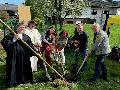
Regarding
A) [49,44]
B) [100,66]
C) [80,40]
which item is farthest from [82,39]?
[100,66]

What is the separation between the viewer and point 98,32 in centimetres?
1208

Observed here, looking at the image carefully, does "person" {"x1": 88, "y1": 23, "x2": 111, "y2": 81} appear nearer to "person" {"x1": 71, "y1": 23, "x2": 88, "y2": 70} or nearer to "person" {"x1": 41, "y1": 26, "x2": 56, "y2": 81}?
"person" {"x1": 71, "y1": 23, "x2": 88, "y2": 70}

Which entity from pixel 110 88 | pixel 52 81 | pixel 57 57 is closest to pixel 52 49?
pixel 57 57

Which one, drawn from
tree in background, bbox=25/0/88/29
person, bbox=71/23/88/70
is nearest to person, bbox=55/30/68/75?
person, bbox=71/23/88/70

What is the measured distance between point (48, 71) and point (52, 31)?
4.97ft

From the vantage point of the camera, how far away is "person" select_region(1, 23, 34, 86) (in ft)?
39.3

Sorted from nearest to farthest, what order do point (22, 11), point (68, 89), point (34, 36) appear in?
point (68, 89)
point (34, 36)
point (22, 11)

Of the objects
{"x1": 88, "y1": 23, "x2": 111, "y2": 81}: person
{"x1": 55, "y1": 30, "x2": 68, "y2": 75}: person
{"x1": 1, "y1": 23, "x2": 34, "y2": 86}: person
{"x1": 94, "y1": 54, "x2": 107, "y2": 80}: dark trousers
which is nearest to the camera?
{"x1": 1, "y1": 23, "x2": 34, "y2": 86}: person

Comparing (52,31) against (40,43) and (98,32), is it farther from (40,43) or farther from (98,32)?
(98,32)

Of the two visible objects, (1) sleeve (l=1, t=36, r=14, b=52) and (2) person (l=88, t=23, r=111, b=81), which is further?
(2) person (l=88, t=23, r=111, b=81)

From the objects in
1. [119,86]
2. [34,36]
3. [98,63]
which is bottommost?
[119,86]

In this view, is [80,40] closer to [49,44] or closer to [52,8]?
[49,44]

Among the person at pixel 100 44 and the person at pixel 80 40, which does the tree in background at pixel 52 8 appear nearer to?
the person at pixel 80 40

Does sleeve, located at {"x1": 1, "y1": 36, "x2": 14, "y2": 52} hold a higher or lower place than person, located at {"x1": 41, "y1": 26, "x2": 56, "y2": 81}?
higher
